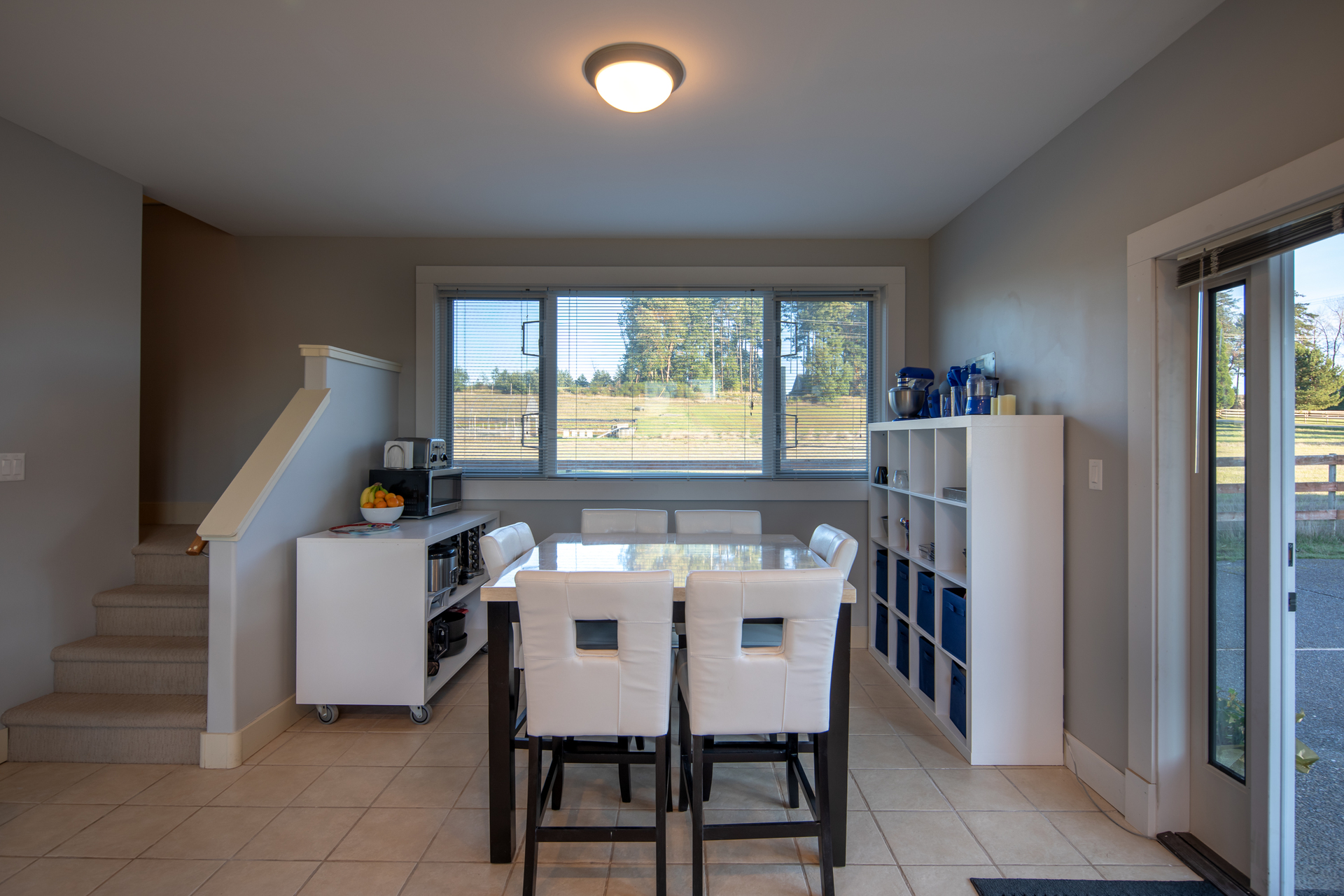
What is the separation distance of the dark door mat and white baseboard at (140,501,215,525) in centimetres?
454

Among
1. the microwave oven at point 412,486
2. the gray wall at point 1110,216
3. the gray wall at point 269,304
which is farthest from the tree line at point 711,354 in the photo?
the gray wall at point 1110,216

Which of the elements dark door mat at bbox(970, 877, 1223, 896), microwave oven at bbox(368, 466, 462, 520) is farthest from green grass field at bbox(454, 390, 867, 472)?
dark door mat at bbox(970, 877, 1223, 896)

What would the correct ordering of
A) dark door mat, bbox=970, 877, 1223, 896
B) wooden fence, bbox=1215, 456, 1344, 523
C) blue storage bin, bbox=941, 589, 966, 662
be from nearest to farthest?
wooden fence, bbox=1215, 456, 1344, 523 → dark door mat, bbox=970, 877, 1223, 896 → blue storage bin, bbox=941, 589, 966, 662

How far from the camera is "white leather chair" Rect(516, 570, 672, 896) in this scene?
67.7 inches

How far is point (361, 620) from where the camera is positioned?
2.93 metres

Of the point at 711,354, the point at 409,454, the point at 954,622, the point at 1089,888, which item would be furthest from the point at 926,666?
the point at 409,454

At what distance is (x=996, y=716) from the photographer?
2.62 metres

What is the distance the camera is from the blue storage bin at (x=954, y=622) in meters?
2.71

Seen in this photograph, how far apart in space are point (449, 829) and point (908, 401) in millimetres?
2941

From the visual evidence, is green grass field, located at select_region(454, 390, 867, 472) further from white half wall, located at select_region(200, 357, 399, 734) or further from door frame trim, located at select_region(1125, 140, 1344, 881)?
door frame trim, located at select_region(1125, 140, 1344, 881)

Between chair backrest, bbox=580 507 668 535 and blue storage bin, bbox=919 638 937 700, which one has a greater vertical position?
chair backrest, bbox=580 507 668 535

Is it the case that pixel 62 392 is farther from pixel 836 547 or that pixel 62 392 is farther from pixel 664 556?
pixel 836 547

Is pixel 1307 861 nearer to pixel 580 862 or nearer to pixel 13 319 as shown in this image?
pixel 580 862

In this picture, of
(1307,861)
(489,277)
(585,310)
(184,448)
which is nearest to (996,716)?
(1307,861)
